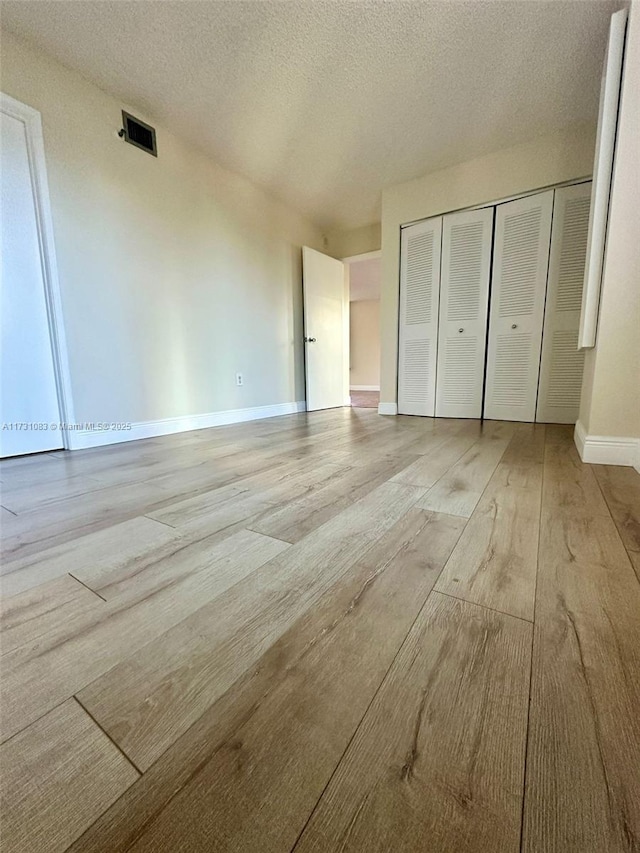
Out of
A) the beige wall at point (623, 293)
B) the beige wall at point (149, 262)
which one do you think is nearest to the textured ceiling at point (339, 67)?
the beige wall at point (149, 262)

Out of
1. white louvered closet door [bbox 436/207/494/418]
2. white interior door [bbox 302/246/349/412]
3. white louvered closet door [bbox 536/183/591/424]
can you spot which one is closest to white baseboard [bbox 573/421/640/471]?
white louvered closet door [bbox 536/183/591/424]

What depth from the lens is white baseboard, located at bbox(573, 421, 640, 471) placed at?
144 centimetres

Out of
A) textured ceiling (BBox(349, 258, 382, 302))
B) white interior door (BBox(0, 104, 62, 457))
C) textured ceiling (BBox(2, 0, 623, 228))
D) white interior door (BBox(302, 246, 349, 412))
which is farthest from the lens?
textured ceiling (BBox(349, 258, 382, 302))

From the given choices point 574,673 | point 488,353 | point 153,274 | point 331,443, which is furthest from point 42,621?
point 488,353

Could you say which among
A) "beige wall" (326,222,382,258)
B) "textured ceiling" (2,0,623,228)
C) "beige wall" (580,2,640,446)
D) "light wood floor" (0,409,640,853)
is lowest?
"light wood floor" (0,409,640,853)

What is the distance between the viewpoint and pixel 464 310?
2855mm

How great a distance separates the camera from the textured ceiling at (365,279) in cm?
507

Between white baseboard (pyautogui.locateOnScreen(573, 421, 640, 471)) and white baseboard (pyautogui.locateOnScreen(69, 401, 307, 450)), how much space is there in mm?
2486

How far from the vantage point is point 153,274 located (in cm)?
232

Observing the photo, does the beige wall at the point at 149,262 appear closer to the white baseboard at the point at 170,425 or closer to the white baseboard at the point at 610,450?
the white baseboard at the point at 170,425

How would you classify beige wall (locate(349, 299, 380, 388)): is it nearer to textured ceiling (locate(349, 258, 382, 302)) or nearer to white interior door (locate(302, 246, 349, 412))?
textured ceiling (locate(349, 258, 382, 302))

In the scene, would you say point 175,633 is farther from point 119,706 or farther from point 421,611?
point 421,611

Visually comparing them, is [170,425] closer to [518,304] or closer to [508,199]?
[518,304]

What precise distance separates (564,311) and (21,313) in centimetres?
351
